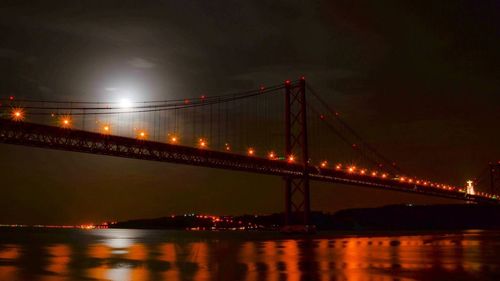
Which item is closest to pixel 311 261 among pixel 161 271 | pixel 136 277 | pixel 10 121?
pixel 161 271

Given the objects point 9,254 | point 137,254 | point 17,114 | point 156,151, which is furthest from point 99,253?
point 156,151

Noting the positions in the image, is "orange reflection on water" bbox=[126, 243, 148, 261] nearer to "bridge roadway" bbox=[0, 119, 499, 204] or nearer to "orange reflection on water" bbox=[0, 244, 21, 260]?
"orange reflection on water" bbox=[0, 244, 21, 260]

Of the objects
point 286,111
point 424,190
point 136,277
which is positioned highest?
point 286,111

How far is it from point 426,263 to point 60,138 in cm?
3790

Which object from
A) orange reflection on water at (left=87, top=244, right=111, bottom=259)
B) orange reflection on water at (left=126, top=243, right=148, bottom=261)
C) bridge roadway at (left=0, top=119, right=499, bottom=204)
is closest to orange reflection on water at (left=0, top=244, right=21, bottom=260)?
orange reflection on water at (left=87, top=244, right=111, bottom=259)

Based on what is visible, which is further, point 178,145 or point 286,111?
point 286,111

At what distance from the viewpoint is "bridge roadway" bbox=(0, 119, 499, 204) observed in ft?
167

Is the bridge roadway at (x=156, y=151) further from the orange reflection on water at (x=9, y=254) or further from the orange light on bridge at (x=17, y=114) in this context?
the orange reflection on water at (x=9, y=254)

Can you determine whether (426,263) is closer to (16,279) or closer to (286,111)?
(16,279)

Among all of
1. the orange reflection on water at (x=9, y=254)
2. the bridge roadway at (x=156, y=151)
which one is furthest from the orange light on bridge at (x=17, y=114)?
the orange reflection on water at (x=9, y=254)

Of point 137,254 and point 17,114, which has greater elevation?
point 17,114

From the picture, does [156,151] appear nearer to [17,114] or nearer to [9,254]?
[17,114]

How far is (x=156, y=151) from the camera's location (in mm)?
63406

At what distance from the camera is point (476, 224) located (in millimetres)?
179875
